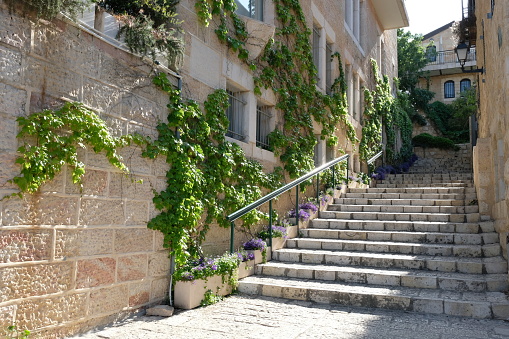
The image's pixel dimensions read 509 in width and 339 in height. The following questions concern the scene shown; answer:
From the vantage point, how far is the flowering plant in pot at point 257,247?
5.96 metres

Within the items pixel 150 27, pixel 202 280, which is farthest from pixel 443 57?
pixel 202 280

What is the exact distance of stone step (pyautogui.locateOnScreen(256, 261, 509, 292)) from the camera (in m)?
4.71

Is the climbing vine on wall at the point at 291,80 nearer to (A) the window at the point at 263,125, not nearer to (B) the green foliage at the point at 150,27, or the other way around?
(A) the window at the point at 263,125

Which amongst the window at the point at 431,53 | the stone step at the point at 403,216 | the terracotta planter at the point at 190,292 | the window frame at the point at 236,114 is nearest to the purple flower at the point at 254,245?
the terracotta planter at the point at 190,292

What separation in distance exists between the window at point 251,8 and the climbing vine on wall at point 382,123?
18.5 ft

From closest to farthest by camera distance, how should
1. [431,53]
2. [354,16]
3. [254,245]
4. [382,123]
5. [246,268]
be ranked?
[246,268] → [254,245] → [354,16] → [382,123] → [431,53]

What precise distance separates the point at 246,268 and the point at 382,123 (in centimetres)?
1082

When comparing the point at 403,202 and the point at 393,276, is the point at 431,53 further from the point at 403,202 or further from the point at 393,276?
the point at 393,276

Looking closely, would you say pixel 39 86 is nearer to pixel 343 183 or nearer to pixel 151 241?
pixel 151 241

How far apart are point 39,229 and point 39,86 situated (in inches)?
44.9

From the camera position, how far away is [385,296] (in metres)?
4.56

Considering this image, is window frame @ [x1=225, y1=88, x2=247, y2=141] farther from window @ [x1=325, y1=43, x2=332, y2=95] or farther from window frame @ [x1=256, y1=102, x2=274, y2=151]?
window @ [x1=325, y1=43, x2=332, y2=95]

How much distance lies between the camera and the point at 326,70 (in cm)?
1083

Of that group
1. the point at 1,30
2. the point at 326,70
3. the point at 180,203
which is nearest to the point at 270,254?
the point at 180,203
